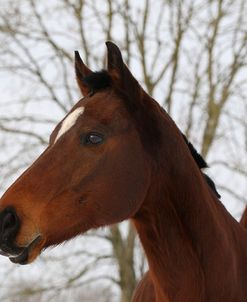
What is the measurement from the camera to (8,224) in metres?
3.67

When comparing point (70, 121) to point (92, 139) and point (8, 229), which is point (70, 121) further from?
point (8, 229)

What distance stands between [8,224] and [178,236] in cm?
99

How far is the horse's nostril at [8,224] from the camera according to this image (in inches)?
144

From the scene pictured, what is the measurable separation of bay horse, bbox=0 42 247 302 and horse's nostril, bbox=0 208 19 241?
0.89 ft

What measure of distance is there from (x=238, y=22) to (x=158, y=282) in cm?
1264

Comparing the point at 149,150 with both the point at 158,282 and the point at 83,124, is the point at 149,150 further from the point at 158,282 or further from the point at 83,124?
the point at 158,282

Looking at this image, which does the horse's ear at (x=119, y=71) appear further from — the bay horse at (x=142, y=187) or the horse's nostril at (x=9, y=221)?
the horse's nostril at (x=9, y=221)

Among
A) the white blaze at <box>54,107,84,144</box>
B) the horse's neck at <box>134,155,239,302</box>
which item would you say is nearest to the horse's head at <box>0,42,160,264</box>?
the white blaze at <box>54,107,84,144</box>

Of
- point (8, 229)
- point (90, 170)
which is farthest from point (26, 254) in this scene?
point (90, 170)

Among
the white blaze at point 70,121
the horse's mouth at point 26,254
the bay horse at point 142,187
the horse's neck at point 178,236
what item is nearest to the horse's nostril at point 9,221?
the horse's mouth at point 26,254

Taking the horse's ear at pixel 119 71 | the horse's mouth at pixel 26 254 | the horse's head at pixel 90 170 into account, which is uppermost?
the horse's ear at pixel 119 71

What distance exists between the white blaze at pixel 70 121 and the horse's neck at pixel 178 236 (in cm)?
55

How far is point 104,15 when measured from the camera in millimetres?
15508

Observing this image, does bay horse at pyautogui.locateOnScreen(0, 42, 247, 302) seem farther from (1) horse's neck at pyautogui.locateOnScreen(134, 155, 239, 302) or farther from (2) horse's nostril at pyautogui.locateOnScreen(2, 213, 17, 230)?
(2) horse's nostril at pyautogui.locateOnScreen(2, 213, 17, 230)
